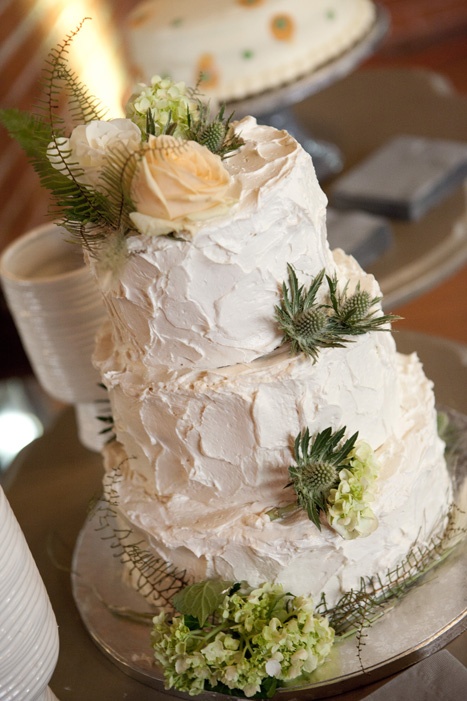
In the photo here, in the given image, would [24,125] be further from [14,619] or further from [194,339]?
[14,619]

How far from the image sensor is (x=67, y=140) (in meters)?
1.17

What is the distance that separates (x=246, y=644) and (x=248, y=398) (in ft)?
1.11

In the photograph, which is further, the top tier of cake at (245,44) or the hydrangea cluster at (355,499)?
the top tier of cake at (245,44)

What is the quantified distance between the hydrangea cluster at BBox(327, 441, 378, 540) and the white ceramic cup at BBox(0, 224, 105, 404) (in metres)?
0.69

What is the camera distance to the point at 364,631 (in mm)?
1301

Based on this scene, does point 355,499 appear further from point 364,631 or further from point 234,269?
point 234,269

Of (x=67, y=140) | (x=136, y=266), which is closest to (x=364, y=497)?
(x=136, y=266)

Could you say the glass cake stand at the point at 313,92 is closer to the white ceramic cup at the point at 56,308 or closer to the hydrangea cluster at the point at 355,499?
the white ceramic cup at the point at 56,308

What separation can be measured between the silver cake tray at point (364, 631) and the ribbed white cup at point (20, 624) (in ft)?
0.67

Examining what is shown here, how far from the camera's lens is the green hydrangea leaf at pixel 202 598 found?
1.27 m

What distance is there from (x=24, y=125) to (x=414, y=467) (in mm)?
758

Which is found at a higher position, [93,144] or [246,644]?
[93,144]

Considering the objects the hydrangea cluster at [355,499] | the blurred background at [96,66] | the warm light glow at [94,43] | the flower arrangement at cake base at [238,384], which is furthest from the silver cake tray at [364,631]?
the warm light glow at [94,43]

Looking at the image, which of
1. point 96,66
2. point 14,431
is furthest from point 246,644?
point 96,66
